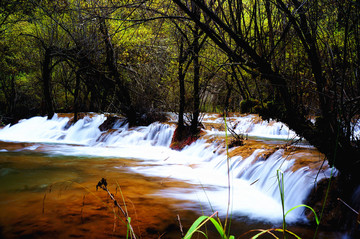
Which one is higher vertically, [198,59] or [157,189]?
[198,59]

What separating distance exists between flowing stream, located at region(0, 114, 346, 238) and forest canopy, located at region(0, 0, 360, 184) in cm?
59

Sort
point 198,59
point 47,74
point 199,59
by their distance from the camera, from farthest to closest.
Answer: point 47,74, point 199,59, point 198,59

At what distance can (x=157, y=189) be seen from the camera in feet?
14.9

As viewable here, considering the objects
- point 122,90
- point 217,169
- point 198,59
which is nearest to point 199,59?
point 198,59

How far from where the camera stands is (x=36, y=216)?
10.1 feet

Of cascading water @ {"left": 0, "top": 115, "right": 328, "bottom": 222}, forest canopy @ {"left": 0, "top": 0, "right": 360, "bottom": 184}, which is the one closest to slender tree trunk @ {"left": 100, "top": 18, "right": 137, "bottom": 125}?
forest canopy @ {"left": 0, "top": 0, "right": 360, "bottom": 184}

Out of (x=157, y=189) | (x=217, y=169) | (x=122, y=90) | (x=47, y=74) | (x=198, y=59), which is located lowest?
(x=157, y=189)

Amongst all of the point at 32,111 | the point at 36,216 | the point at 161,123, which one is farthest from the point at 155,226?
the point at 32,111

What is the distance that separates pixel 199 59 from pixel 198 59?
0.19m

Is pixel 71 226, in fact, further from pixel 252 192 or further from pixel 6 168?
pixel 6 168

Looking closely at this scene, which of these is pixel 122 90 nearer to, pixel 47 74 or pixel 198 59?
pixel 198 59

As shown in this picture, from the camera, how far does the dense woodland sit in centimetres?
286

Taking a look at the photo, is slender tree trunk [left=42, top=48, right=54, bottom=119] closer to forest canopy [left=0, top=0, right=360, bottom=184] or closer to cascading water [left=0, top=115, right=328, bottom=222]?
forest canopy [left=0, top=0, right=360, bottom=184]

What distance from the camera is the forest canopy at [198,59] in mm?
2857
